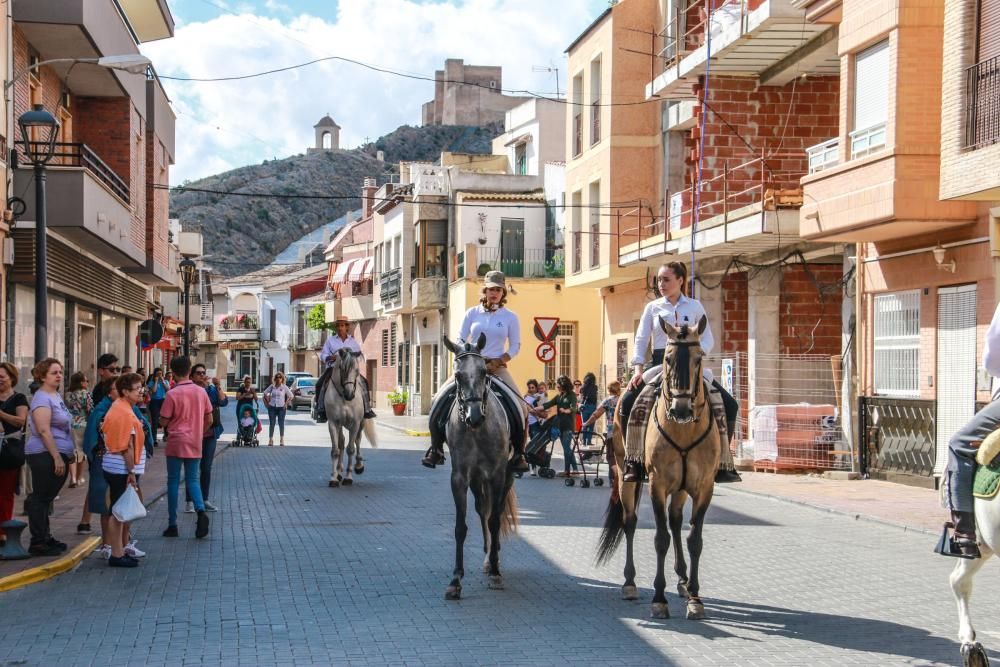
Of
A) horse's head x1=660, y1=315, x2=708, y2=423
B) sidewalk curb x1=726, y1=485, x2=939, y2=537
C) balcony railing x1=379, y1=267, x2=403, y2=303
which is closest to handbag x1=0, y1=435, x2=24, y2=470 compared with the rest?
horse's head x1=660, y1=315, x2=708, y2=423

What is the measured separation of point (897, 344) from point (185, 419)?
12650 millimetres

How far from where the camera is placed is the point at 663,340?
10.4 m

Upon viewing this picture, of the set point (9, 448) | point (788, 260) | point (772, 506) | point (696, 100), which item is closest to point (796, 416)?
point (788, 260)

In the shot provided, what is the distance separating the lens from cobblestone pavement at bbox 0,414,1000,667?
313 inches

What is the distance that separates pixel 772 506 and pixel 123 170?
16.1 metres

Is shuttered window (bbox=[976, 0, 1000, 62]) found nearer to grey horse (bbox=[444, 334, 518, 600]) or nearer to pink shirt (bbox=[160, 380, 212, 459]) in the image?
grey horse (bbox=[444, 334, 518, 600])

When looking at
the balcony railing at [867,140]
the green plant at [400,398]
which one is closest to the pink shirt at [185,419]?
the balcony railing at [867,140]

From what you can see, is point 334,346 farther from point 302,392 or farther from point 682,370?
point 302,392

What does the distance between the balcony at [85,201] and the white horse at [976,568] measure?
14.8 meters

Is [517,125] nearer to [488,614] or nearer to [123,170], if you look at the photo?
[123,170]

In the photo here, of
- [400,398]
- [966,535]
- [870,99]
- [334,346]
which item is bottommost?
[400,398]

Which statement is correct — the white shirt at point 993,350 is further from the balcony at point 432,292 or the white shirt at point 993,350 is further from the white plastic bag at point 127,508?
the balcony at point 432,292

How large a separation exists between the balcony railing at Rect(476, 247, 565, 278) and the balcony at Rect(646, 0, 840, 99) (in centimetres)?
1508

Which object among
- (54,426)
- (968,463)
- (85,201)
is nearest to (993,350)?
(968,463)
